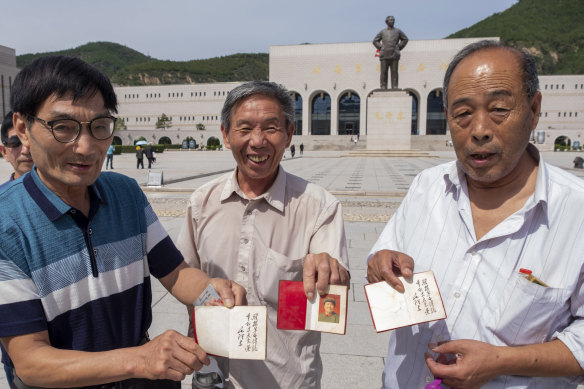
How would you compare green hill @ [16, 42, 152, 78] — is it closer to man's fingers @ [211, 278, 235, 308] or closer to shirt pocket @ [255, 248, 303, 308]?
shirt pocket @ [255, 248, 303, 308]

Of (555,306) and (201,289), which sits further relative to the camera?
(201,289)

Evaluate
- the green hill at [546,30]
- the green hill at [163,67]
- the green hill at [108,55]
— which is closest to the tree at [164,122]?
the green hill at [163,67]

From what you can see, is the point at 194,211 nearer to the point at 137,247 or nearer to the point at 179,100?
the point at 137,247

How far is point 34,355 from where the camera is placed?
3.78 feet

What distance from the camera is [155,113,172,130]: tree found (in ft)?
246

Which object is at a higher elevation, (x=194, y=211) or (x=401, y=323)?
(x=194, y=211)

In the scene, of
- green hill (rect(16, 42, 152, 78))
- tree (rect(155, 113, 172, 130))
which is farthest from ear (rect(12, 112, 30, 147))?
green hill (rect(16, 42, 152, 78))

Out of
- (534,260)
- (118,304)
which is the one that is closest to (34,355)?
(118,304)

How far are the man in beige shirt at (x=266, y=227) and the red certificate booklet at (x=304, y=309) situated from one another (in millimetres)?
285

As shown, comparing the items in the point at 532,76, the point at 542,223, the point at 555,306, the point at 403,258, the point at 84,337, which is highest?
the point at 532,76

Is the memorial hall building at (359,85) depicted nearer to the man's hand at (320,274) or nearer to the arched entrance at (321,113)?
the arched entrance at (321,113)

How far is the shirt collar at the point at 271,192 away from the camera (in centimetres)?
187

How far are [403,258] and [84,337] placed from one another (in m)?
1.16

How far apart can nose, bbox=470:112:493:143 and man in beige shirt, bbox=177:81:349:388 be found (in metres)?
0.70
